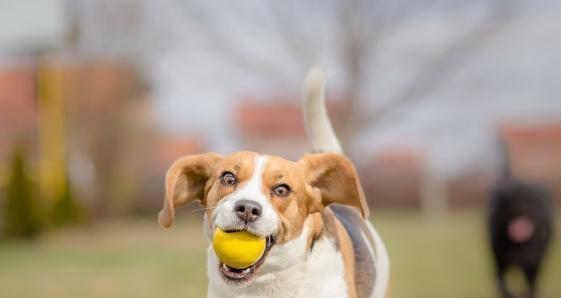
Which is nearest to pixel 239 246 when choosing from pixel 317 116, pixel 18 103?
pixel 317 116

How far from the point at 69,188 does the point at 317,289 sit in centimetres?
1215

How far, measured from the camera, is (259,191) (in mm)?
3070

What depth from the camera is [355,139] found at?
600 inches

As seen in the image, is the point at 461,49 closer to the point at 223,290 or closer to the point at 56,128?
the point at 56,128

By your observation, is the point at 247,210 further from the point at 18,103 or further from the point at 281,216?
the point at 18,103

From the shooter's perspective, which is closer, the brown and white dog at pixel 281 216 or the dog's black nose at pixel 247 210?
the dog's black nose at pixel 247 210

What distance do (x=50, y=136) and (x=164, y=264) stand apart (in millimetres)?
6602

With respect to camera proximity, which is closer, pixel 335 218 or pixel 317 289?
pixel 317 289

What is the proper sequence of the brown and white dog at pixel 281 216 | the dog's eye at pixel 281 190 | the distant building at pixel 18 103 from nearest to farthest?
the brown and white dog at pixel 281 216, the dog's eye at pixel 281 190, the distant building at pixel 18 103

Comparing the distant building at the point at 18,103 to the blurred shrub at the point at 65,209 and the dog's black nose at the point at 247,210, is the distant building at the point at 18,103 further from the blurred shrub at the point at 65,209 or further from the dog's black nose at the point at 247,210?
the dog's black nose at the point at 247,210

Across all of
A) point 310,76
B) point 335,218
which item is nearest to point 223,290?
point 335,218

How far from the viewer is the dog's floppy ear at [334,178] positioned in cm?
343

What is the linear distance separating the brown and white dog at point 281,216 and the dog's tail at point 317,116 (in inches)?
24.2

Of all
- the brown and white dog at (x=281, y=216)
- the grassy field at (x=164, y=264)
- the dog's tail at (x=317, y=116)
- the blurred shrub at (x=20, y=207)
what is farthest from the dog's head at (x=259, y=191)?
the blurred shrub at (x=20, y=207)
